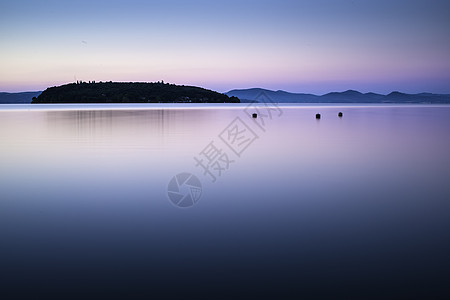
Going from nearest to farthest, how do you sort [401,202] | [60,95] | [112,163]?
[401,202]
[112,163]
[60,95]

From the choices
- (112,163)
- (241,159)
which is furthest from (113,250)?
(241,159)

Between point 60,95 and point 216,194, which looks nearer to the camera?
point 216,194

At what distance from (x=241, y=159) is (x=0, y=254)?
9.35 m

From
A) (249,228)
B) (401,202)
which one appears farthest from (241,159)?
(249,228)

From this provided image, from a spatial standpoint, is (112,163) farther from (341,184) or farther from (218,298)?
(218,298)

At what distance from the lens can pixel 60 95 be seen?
134 meters

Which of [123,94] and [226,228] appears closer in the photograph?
[226,228]

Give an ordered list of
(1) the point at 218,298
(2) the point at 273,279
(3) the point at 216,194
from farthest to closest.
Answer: (3) the point at 216,194 < (2) the point at 273,279 < (1) the point at 218,298

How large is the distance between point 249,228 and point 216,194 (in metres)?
2.47

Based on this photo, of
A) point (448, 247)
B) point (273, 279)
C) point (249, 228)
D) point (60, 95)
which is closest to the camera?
point (273, 279)

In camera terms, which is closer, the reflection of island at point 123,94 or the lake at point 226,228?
the lake at point 226,228

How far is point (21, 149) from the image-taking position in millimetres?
15148

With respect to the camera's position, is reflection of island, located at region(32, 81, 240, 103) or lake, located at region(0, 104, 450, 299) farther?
reflection of island, located at region(32, 81, 240, 103)

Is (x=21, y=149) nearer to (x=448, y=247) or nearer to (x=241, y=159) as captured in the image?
(x=241, y=159)
